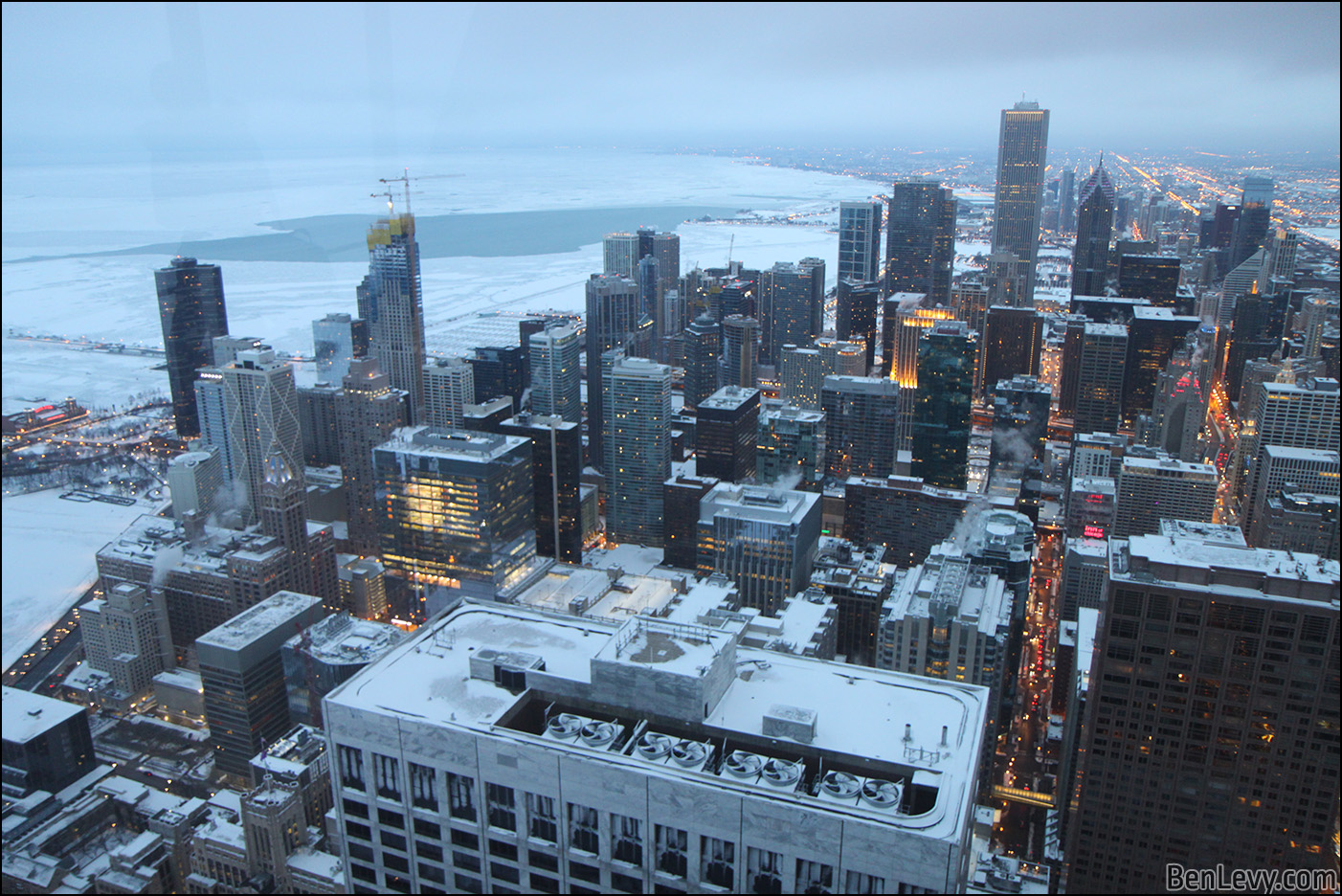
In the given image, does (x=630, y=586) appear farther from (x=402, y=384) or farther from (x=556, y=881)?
(x=556, y=881)

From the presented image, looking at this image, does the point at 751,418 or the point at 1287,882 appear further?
the point at 751,418

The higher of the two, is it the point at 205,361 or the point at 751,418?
the point at 205,361

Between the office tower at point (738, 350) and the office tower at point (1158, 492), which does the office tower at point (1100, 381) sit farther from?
the office tower at point (738, 350)

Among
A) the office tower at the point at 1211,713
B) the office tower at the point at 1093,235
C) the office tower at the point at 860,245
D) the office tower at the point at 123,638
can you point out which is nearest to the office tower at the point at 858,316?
the office tower at the point at 860,245

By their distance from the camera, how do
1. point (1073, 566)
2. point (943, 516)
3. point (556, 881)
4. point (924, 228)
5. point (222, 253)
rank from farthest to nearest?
point (924, 228), point (943, 516), point (1073, 566), point (222, 253), point (556, 881)

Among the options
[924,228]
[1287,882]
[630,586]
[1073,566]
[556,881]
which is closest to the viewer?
[556,881]

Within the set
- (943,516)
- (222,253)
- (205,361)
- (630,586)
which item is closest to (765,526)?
(630,586)

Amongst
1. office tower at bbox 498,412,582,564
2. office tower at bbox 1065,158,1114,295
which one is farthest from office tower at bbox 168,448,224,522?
office tower at bbox 1065,158,1114,295
